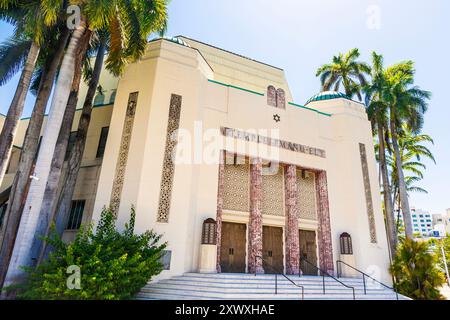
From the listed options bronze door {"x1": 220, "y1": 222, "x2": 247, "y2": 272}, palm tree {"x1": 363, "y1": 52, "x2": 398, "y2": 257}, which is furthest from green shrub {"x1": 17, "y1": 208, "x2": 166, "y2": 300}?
palm tree {"x1": 363, "y1": 52, "x2": 398, "y2": 257}

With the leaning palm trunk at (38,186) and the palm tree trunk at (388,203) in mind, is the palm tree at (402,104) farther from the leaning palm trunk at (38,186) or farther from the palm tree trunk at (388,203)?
the leaning palm trunk at (38,186)

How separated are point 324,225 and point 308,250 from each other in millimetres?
1536

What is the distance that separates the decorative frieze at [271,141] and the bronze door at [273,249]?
14.0 feet

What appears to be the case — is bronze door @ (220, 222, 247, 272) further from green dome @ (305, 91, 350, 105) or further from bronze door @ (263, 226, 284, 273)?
green dome @ (305, 91, 350, 105)

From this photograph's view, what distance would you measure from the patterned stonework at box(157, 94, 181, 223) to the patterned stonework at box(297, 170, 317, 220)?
725cm

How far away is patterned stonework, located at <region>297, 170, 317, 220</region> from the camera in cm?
1623

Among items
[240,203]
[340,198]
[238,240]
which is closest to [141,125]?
[240,203]

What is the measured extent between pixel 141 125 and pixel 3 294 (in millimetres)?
7466

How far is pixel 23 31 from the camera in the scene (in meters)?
11.3

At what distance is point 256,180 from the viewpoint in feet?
49.0

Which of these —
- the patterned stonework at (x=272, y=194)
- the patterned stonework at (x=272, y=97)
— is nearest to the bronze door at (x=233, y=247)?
the patterned stonework at (x=272, y=194)

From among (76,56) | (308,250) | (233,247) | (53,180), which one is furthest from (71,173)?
(308,250)

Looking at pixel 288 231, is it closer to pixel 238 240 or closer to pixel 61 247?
pixel 238 240
